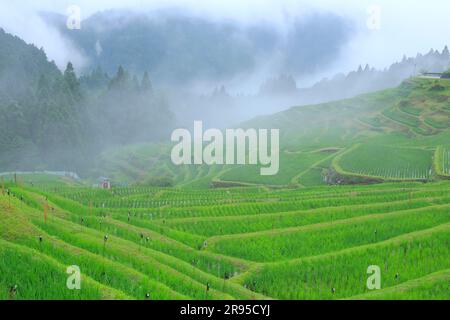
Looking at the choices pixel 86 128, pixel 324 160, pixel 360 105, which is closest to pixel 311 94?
pixel 360 105

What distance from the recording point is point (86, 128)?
8900 centimetres

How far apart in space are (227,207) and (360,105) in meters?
97.0

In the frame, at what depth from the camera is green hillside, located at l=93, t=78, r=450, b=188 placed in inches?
2119

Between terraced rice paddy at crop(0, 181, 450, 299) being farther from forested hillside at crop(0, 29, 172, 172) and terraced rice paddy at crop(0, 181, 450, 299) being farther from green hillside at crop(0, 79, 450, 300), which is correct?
forested hillside at crop(0, 29, 172, 172)

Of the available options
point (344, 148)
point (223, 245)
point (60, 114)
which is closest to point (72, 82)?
point (60, 114)

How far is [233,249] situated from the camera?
2078 centimetres

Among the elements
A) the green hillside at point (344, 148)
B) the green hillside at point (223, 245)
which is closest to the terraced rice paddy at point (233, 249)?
the green hillside at point (223, 245)

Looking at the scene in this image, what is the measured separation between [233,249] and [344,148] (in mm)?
52509

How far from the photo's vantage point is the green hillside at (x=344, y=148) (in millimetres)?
53812

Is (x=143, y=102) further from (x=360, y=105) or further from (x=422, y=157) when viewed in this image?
(x=422, y=157)

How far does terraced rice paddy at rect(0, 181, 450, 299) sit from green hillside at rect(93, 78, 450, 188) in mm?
24627

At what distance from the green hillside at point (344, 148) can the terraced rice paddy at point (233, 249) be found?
80.8 ft

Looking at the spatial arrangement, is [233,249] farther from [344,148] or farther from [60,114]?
[60,114]
